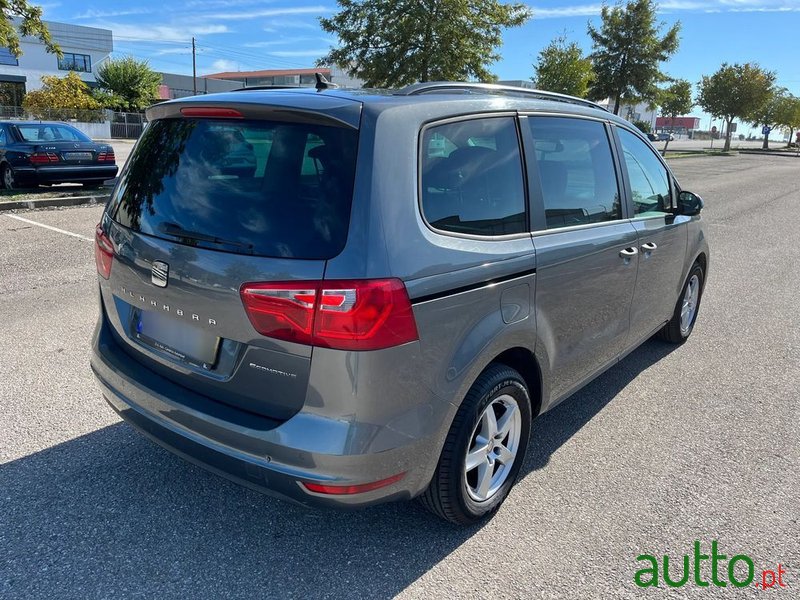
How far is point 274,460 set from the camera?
2211 mm

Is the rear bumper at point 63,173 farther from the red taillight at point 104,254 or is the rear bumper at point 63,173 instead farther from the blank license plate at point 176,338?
the blank license plate at point 176,338

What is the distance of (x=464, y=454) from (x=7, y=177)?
13.1 metres

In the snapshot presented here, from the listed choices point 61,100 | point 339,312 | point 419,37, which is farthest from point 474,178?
point 61,100

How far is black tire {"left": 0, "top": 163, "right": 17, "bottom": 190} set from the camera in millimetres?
12328

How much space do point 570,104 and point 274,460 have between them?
97.3 inches

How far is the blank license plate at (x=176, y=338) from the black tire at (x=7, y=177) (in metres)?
11.8

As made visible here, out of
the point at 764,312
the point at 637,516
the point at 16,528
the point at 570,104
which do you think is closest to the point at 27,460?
the point at 16,528

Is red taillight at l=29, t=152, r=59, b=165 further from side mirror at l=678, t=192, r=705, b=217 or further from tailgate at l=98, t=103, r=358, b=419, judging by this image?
side mirror at l=678, t=192, r=705, b=217

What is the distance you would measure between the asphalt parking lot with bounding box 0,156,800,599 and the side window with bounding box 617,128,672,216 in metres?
1.24

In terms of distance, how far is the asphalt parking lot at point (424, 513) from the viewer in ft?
8.04

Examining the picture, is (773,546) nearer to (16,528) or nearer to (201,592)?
(201,592)

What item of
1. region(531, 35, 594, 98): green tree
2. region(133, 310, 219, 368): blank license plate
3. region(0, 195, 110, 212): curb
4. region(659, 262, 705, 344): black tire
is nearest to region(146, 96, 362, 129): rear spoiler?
region(133, 310, 219, 368): blank license plate

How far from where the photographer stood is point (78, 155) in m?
12.7

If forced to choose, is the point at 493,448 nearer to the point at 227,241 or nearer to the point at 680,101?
the point at 227,241
